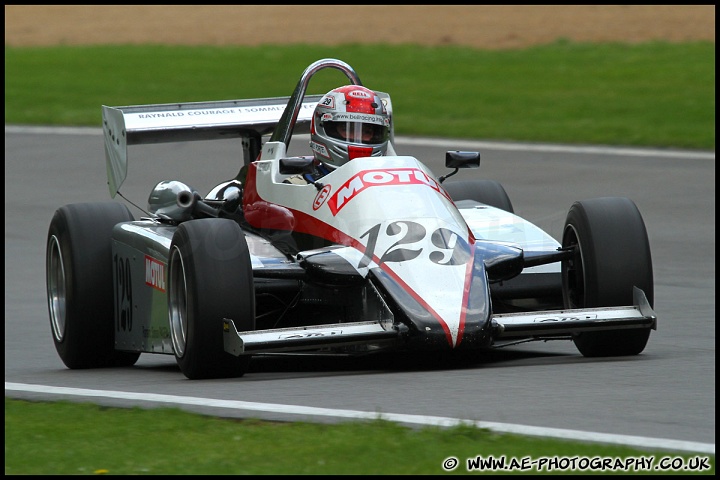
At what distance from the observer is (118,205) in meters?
10.2

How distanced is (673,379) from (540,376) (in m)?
0.66

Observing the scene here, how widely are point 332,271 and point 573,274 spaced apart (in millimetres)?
1600

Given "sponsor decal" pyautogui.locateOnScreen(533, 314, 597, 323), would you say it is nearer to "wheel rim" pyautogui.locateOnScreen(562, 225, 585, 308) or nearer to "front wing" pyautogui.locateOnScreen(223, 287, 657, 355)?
"front wing" pyautogui.locateOnScreen(223, 287, 657, 355)

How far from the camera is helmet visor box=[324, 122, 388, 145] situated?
9.23 meters

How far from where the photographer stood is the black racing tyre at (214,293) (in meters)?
7.87

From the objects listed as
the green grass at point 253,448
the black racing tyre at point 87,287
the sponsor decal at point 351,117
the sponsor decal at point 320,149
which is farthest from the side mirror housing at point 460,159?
the green grass at point 253,448

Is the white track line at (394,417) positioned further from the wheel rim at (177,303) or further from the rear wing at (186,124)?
the rear wing at (186,124)

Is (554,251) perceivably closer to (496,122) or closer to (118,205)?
(118,205)

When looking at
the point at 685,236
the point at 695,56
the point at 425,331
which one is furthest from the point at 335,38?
the point at 425,331

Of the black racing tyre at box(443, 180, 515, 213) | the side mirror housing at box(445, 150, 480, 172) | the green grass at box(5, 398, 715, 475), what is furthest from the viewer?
the black racing tyre at box(443, 180, 515, 213)

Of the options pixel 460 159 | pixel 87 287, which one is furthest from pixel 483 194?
pixel 87 287

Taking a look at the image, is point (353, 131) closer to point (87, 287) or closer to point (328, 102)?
point (328, 102)

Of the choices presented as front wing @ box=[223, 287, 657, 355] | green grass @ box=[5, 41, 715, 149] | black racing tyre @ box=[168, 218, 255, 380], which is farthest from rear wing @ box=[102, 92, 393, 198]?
green grass @ box=[5, 41, 715, 149]

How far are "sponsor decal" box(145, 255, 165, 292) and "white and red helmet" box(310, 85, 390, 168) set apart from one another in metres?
1.23
